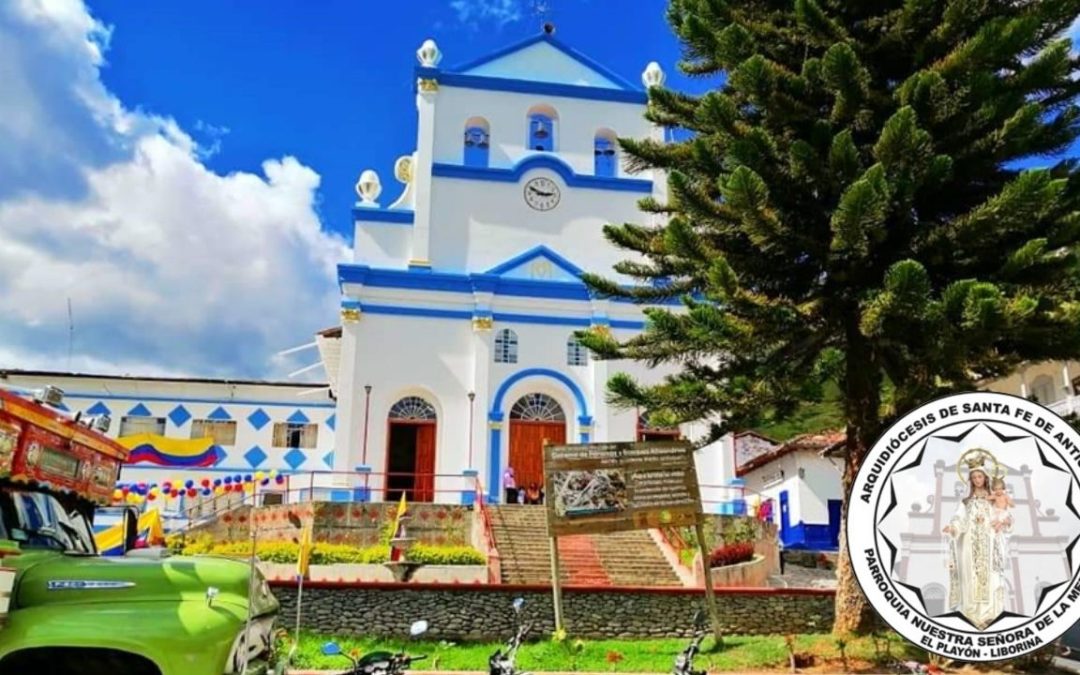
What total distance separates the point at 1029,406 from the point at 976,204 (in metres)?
7.75

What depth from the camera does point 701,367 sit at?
12117 millimetres

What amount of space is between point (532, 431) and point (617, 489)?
37.1 ft

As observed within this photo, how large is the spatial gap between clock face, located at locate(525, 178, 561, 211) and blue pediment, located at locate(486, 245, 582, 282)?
4.88 feet

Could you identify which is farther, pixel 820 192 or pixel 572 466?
pixel 572 466

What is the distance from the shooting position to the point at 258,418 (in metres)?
26.5

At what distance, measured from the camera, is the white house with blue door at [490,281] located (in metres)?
22.6

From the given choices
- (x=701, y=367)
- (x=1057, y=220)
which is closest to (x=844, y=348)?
(x=701, y=367)

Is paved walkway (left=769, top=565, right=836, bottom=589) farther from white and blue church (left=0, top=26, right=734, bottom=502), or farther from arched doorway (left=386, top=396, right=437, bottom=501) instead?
arched doorway (left=386, top=396, right=437, bottom=501)

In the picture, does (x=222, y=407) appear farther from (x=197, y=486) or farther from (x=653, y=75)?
(x=653, y=75)

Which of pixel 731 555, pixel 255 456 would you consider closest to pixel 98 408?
pixel 255 456

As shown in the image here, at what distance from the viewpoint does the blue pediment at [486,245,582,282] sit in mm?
24000

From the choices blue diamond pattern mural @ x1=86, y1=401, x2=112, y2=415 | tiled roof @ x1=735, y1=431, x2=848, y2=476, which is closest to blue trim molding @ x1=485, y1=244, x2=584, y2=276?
tiled roof @ x1=735, y1=431, x2=848, y2=476

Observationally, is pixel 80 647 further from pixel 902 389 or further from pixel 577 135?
pixel 577 135

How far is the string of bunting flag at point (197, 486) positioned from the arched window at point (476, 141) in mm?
10681
